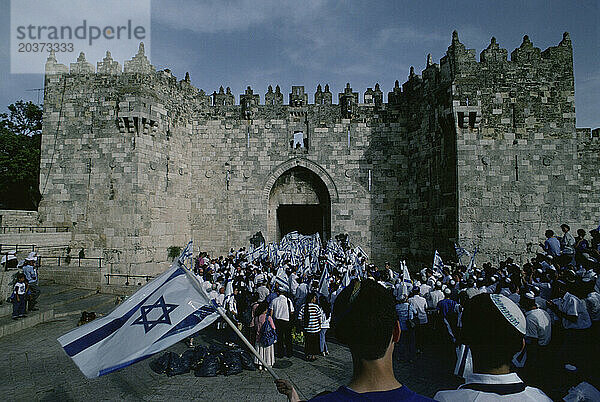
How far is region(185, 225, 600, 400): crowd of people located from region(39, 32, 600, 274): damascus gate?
481cm

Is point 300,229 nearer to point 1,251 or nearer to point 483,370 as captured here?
point 1,251

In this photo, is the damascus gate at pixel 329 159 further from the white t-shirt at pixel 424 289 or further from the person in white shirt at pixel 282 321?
the person in white shirt at pixel 282 321

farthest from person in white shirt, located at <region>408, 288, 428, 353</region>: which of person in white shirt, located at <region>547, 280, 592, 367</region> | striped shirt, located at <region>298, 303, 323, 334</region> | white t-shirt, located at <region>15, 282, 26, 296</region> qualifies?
white t-shirt, located at <region>15, 282, 26, 296</region>

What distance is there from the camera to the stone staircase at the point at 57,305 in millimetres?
8984

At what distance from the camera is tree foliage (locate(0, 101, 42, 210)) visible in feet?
71.5

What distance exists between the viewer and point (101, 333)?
9.70ft

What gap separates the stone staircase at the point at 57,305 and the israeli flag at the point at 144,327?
7.66 m

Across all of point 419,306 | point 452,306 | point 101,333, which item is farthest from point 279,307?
point 101,333

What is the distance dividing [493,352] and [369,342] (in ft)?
2.37

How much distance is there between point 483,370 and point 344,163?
17.9 m

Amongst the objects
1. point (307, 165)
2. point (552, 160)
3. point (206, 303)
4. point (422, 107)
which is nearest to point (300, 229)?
point (307, 165)

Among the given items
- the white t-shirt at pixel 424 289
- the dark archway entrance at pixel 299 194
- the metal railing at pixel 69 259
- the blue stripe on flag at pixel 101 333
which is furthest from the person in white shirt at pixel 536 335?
the metal railing at pixel 69 259

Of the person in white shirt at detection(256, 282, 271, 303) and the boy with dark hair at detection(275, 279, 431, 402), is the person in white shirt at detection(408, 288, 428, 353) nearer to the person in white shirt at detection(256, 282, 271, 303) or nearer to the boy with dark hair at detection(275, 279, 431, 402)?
the person in white shirt at detection(256, 282, 271, 303)

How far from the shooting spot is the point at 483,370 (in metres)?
1.74
